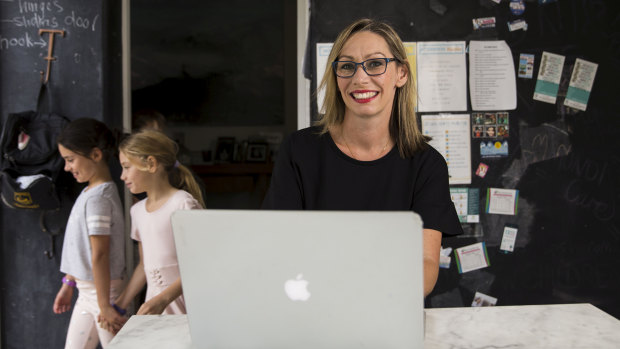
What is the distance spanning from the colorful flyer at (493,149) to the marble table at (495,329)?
1.45 m

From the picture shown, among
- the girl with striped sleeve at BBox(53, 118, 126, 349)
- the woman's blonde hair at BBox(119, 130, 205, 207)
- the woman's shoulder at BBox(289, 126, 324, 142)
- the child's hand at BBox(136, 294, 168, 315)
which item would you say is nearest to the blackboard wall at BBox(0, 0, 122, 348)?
the girl with striped sleeve at BBox(53, 118, 126, 349)

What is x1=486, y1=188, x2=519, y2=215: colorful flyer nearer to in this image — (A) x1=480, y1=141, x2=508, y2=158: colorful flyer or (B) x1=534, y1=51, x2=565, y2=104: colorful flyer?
(A) x1=480, y1=141, x2=508, y2=158: colorful flyer

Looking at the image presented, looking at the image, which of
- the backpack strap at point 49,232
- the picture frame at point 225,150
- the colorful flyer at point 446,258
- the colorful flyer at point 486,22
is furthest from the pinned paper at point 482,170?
the picture frame at point 225,150

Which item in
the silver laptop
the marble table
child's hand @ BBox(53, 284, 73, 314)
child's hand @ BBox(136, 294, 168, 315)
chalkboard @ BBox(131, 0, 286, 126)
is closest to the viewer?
the silver laptop

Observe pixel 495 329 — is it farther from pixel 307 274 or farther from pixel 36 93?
pixel 36 93

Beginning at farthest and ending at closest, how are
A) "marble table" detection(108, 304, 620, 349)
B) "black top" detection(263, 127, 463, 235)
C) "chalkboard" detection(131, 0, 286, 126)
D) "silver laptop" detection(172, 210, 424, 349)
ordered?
"chalkboard" detection(131, 0, 286, 126)
"black top" detection(263, 127, 463, 235)
"marble table" detection(108, 304, 620, 349)
"silver laptop" detection(172, 210, 424, 349)

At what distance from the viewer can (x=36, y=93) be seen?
269cm

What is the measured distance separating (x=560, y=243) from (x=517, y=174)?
439 mm

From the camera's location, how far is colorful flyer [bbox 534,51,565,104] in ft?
8.70

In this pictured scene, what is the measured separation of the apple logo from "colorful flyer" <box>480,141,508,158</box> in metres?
2.07

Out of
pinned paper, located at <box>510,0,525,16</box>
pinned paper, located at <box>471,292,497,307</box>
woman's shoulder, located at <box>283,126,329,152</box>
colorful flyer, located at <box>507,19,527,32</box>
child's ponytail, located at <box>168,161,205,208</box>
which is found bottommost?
pinned paper, located at <box>471,292,497,307</box>

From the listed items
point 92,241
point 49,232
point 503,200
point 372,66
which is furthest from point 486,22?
point 49,232

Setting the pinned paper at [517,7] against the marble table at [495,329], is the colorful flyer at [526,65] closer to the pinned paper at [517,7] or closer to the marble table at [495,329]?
the pinned paper at [517,7]

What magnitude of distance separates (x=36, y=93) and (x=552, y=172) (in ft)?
9.12
